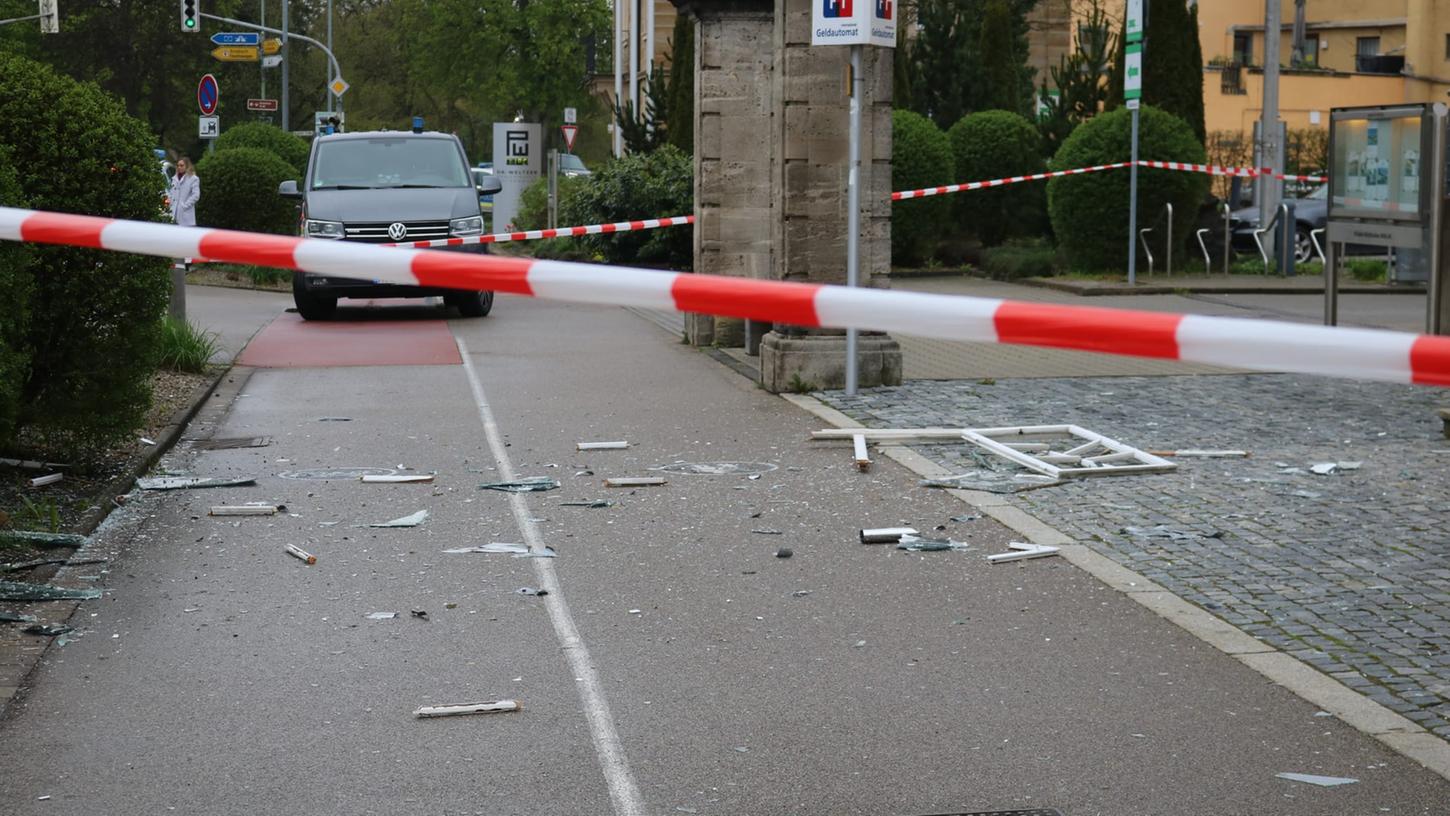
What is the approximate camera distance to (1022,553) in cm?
777

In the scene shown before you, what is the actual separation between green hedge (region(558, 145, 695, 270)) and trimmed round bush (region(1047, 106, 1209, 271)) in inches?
196

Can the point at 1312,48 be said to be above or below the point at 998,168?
above

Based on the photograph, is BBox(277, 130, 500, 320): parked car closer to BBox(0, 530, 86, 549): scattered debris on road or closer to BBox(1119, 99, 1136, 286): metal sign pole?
BBox(1119, 99, 1136, 286): metal sign pole

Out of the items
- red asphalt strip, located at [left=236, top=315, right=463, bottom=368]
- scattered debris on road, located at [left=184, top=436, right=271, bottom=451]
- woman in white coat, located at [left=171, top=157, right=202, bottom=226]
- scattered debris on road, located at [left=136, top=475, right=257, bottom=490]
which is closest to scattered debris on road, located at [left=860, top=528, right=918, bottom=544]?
scattered debris on road, located at [left=136, top=475, right=257, bottom=490]

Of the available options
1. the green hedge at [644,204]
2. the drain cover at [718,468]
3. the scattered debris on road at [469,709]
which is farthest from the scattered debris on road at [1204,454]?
the green hedge at [644,204]

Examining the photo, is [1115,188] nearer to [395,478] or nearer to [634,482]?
[634,482]

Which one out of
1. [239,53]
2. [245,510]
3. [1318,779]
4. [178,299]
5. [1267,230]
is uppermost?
[239,53]

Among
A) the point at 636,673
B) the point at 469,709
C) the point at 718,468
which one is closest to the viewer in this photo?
the point at 469,709

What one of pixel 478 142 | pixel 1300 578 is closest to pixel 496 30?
pixel 478 142

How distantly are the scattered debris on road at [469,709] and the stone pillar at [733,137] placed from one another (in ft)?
34.6

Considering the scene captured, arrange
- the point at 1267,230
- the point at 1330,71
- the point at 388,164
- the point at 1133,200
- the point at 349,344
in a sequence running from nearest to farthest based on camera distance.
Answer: the point at 349,344 < the point at 388,164 < the point at 1133,200 < the point at 1267,230 < the point at 1330,71

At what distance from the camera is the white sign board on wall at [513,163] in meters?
38.1

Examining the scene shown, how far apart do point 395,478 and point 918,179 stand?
1751 centimetres

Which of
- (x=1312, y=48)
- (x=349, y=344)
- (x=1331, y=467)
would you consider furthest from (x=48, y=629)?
(x=1312, y=48)
